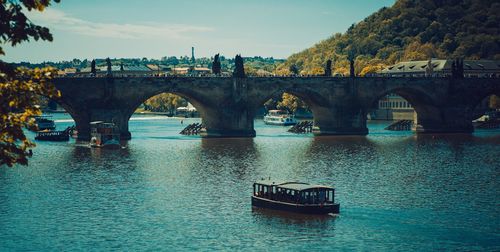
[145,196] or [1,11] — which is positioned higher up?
[1,11]

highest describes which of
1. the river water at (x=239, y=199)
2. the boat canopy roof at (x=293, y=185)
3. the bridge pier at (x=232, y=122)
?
the bridge pier at (x=232, y=122)

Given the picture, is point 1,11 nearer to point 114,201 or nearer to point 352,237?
point 352,237

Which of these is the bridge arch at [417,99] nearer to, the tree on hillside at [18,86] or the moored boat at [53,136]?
the moored boat at [53,136]

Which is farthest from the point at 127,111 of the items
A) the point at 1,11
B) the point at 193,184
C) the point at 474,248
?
the point at 1,11

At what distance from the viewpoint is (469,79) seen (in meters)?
160

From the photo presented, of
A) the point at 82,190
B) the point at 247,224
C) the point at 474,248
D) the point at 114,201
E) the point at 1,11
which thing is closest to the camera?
the point at 1,11

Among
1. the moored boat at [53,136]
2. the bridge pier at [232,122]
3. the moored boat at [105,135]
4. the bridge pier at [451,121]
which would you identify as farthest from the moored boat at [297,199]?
the bridge pier at [451,121]

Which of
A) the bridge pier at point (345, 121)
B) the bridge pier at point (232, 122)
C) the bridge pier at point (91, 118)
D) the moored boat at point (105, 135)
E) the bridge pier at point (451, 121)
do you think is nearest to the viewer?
the moored boat at point (105, 135)

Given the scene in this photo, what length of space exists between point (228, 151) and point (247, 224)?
55.9 meters

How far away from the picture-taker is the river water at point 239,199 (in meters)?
55.1

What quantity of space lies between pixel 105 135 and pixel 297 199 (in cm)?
5985

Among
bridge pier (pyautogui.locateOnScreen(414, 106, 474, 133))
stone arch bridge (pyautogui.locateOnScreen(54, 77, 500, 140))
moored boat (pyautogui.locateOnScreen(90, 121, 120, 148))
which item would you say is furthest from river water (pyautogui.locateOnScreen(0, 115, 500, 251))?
bridge pier (pyautogui.locateOnScreen(414, 106, 474, 133))

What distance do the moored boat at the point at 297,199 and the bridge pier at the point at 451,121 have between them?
3759 inches

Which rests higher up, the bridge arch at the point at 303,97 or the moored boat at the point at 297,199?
the bridge arch at the point at 303,97
